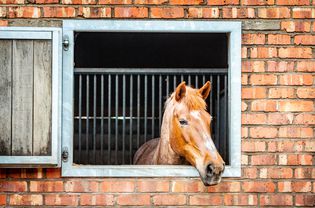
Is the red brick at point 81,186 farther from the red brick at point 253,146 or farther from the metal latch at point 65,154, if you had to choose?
the red brick at point 253,146

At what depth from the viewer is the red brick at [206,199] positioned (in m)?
4.48

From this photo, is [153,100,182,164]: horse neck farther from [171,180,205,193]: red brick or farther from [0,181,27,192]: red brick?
[0,181,27,192]: red brick

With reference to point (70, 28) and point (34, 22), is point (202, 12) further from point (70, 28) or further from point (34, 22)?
point (34, 22)

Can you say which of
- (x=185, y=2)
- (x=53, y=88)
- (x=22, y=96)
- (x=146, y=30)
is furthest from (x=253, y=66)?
(x=22, y=96)

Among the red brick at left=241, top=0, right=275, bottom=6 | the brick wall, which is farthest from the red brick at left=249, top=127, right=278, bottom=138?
the red brick at left=241, top=0, right=275, bottom=6

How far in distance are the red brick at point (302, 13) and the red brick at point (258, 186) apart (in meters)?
1.42

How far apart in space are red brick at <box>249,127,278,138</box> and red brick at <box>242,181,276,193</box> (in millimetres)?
392

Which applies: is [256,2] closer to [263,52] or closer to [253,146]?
[263,52]

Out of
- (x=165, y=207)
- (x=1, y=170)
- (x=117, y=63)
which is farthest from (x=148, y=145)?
(x=117, y=63)

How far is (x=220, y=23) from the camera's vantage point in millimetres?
4457

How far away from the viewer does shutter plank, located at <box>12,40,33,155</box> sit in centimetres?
432

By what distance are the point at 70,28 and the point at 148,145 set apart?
1824 millimetres

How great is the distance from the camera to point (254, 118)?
450cm

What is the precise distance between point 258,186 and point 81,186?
1.47 metres
